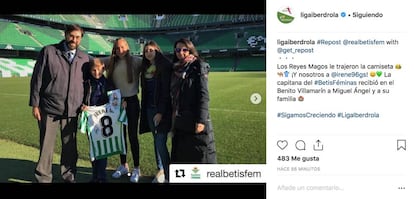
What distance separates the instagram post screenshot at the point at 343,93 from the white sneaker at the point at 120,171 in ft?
4.06

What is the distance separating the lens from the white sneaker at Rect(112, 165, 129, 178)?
7.40 feet

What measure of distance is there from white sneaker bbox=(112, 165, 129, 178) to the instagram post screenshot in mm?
1236

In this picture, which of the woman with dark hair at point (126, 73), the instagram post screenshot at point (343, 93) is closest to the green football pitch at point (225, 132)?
the instagram post screenshot at point (343, 93)

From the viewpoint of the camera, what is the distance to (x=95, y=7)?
195 centimetres

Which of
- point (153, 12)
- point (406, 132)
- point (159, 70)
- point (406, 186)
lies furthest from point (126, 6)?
point (406, 186)

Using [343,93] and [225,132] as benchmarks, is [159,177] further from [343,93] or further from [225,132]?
[343,93]

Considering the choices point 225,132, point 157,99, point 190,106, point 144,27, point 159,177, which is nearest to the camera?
point 190,106

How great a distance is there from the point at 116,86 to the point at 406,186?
2072 mm

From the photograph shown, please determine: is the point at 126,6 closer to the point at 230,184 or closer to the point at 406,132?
the point at 230,184

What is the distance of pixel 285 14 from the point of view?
1747 millimetres

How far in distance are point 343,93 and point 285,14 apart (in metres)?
0.61

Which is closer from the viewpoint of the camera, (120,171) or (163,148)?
(163,148)

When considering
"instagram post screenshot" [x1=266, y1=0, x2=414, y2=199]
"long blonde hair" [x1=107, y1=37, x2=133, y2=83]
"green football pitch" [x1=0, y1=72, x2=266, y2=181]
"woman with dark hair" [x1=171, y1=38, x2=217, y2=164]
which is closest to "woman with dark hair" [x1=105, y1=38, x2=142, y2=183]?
"long blonde hair" [x1=107, y1=37, x2=133, y2=83]

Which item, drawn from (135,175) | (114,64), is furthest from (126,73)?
(135,175)
